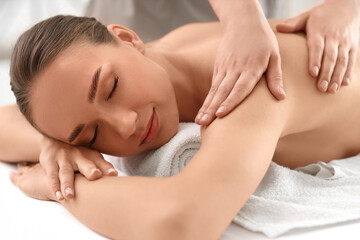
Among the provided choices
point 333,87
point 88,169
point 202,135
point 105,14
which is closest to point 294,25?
point 333,87

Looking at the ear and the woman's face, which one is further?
the ear

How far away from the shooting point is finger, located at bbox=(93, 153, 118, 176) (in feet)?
3.34

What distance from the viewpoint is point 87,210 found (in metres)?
0.94

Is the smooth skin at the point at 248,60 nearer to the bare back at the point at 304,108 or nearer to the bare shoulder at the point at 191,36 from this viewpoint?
the bare back at the point at 304,108

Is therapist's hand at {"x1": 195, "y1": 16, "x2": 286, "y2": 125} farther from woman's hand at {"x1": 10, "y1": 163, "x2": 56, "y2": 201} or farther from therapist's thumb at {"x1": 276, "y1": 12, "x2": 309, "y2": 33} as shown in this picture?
woman's hand at {"x1": 10, "y1": 163, "x2": 56, "y2": 201}

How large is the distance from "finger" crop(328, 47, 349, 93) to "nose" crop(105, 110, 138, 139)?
455 mm

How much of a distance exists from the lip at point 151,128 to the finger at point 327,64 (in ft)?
1.26

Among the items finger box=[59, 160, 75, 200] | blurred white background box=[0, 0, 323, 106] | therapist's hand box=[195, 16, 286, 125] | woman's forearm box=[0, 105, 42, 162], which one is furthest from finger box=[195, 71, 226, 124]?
blurred white background box=[0, 0, 323, 106]

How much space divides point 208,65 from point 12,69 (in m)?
0.49

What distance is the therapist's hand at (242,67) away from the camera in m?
0.95

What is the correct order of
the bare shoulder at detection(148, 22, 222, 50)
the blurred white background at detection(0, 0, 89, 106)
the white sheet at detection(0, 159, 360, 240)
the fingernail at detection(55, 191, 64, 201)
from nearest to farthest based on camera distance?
1. the white sheet at detection(0, 159, 360, 240)
2. the fingernail at detection(55, 191, 64, 201)
3. the bare shoulder at detection(148, 22, 222, 50)
4. the blurred white background at detection(0, 0, 89, 106)

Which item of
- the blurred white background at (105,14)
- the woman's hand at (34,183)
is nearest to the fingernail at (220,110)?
the woman's hand at (34,183)

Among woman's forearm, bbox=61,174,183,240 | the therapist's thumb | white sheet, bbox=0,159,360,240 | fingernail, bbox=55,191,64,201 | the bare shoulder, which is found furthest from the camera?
the bare shoulder

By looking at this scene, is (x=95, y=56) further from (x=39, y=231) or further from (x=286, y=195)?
(x=286, y=195)
